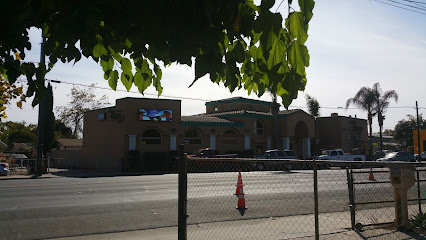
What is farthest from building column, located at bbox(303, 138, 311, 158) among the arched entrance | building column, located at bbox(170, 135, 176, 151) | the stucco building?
building column, located at bbox(170, 135, 176, 151)

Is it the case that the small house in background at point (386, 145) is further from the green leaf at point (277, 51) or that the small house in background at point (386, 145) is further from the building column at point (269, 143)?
the green leaf at point (277, 51)

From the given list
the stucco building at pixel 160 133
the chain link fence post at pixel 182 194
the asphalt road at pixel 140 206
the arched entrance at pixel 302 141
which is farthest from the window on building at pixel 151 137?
the chain link fence post at pixel 182 194

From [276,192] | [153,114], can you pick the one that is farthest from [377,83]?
[276,192]

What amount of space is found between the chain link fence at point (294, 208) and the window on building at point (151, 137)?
20.0 metres

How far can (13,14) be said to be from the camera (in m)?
2.13

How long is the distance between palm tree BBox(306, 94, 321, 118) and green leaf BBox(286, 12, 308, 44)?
51.5 meters

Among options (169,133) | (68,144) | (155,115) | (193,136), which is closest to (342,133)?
(193,136)

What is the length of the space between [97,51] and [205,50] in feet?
4.32

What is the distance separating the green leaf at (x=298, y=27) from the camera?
2.37 metres

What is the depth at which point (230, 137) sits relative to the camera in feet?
132

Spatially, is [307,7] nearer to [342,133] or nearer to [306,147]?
[306,147]

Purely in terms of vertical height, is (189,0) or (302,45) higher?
(189,0)

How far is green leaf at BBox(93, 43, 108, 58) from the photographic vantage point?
3248mm

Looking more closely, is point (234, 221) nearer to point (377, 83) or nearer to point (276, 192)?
A: point (276, 192)
